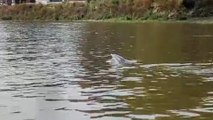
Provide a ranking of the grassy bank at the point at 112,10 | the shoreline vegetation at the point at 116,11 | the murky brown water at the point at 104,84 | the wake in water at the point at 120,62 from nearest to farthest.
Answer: the murky brown water at the point at 104,84 < the wake in water at the point at 120,62 < the shoreline vegetation at the point at 116,11 < the grassy bank at the point at 112,10

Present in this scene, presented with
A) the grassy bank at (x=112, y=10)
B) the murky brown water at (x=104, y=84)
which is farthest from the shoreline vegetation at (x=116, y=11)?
the murky brown water at (x=104, y=84)

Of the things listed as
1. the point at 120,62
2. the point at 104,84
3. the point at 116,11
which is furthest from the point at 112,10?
the point at 104,84

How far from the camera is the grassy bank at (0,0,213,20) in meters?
69.1

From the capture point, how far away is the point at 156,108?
13945mm

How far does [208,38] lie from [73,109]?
84.6ft

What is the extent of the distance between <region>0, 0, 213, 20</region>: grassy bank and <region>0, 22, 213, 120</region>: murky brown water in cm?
3783

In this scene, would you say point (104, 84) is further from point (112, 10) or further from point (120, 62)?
point (112, 10)

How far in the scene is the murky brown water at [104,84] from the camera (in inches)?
536

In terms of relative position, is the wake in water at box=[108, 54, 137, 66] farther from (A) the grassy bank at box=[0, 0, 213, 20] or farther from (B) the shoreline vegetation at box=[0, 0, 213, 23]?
(A) the grassy bank at box=[0, 0, 213, 20]

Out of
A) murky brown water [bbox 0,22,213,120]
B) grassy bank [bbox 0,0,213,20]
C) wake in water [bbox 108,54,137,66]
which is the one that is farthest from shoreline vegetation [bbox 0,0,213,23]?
wake in water [bbox 108,54,137,66]

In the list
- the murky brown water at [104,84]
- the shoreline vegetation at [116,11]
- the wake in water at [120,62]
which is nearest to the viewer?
the murky brown water at [104,84]

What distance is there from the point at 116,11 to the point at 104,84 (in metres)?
57.2

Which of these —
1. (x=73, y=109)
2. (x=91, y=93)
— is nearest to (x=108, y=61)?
(x=91, y=93)

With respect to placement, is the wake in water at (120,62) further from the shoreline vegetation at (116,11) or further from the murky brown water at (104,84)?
the shoreline vegetation at (116,11)
